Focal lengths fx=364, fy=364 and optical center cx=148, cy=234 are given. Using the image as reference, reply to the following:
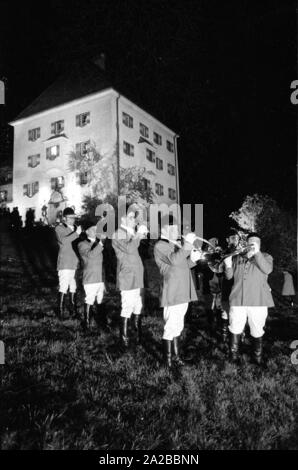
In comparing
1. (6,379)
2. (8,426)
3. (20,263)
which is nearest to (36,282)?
(20,263)

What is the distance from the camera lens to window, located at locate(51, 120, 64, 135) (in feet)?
118

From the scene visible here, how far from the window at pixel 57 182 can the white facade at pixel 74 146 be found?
0.30 meters

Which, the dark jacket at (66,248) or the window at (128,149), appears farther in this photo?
the window at (128,149)

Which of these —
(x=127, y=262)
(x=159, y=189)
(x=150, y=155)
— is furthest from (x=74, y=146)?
(x=127, y=262)

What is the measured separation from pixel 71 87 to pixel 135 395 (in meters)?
37.8

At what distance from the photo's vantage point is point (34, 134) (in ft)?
124

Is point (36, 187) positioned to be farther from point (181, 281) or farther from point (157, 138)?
point (181, 281)

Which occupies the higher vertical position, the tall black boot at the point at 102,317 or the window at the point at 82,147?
the window at the point at 82,147

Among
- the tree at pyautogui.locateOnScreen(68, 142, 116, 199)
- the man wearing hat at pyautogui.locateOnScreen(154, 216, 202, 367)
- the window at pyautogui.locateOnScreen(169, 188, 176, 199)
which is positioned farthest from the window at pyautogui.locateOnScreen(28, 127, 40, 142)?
the man wearing hat at pyautogui.locateOnScreen(154, 216, 202, 367)

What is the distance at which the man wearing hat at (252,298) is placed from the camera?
5824mm

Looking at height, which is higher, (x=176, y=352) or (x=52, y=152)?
(x=52, y=152)

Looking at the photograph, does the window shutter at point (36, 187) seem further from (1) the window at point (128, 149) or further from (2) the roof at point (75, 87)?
(1) the window at point (128, 149)

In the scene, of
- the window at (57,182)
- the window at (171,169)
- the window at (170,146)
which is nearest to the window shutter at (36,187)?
the window at (57,182)

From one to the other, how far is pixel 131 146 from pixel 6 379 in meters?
31.6
